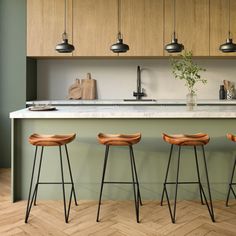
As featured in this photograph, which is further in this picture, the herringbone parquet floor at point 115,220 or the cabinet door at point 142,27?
the cabinet door at point 142,27

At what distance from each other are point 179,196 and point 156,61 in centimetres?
259

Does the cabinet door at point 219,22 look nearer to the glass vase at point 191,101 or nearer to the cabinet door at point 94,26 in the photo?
the cabinet door at point 94,26

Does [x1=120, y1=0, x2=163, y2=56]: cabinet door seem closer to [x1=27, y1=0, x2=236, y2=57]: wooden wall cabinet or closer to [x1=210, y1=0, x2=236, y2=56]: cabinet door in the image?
[x1=27, y1=0, x2=236, y2=57]: wooden wall cabinet

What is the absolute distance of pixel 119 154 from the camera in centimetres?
338

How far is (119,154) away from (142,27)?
89.9 inches

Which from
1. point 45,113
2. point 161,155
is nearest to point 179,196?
point 161,155

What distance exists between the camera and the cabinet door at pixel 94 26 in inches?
188

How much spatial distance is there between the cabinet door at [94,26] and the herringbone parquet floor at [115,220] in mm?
2433

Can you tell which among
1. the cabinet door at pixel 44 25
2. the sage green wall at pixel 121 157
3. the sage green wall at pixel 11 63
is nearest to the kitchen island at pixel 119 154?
the sage green wall at pixel 121 157

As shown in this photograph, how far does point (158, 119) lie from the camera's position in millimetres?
3344

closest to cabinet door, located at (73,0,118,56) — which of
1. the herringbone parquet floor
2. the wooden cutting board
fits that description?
the wooden cutting board

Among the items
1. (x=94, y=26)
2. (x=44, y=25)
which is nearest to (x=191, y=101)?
(x=94, y=26)

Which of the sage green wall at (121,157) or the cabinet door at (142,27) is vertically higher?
the cabinet door at (142,27)

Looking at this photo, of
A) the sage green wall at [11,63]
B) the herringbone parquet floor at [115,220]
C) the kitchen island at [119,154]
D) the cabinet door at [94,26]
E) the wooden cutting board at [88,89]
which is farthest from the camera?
the wooden cutting board at [88,89]
